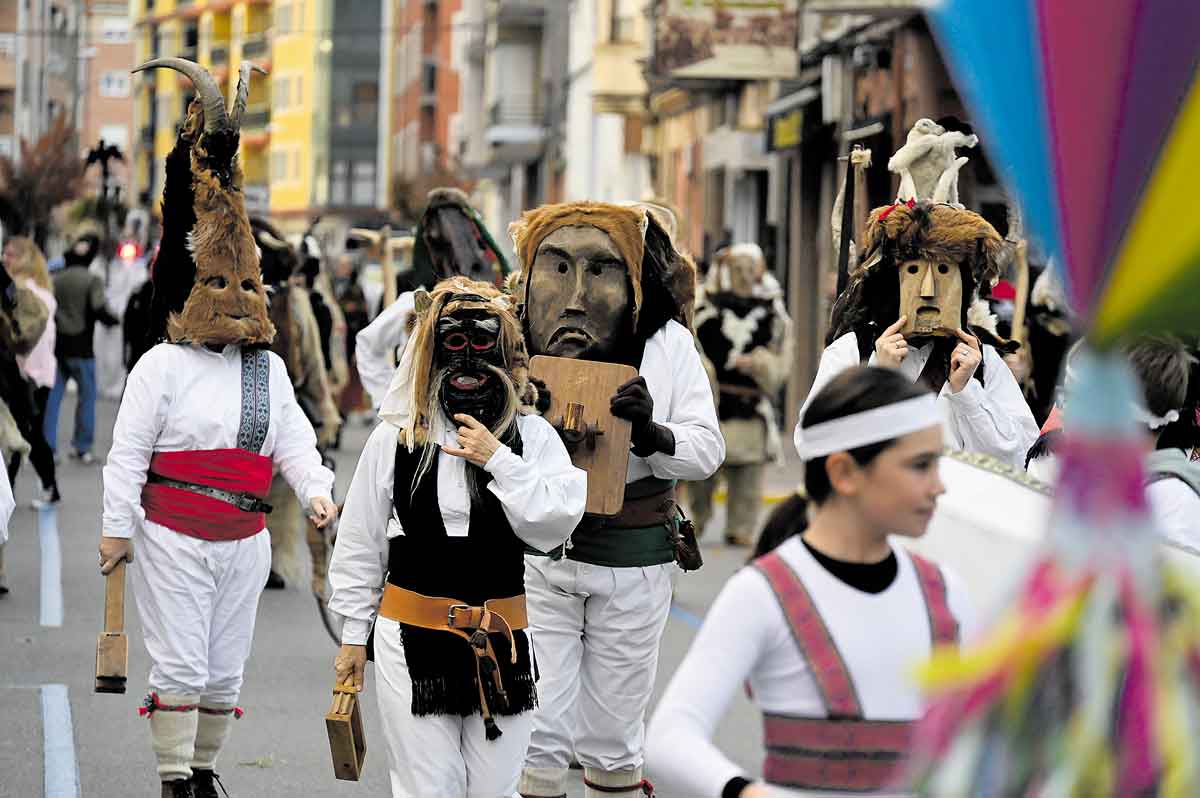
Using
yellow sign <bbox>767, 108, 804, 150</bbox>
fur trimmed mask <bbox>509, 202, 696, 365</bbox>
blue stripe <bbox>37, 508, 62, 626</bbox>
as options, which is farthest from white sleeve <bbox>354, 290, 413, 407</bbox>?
yellow sign <bbox>767, 108, 804, 150</bbox>

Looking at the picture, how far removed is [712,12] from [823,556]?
24.6 metres

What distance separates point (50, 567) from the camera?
46.5 ft

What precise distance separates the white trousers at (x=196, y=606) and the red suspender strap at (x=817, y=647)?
3.87 m

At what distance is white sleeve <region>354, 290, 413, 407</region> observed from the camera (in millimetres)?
11742

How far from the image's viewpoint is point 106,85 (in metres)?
154

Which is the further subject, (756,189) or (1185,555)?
(756,189)

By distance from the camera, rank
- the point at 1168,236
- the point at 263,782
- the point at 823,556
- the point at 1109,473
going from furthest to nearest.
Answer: the point at 263,782 → the point at 823,556 → the point at 1109,473 → the point at 1168,236

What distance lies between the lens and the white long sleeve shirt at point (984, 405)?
23.6ft

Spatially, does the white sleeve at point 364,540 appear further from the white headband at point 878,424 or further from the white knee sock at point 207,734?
the white headband at point 878,424

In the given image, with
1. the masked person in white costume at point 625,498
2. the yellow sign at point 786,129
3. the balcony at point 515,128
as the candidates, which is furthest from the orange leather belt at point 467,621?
the balcony at point 515,128

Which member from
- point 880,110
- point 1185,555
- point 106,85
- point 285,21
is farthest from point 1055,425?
point 106,85

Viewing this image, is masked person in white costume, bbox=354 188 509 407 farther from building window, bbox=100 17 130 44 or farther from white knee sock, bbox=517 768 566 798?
building window, bbox=100 17 130 44

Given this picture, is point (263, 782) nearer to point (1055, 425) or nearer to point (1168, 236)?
point (1055, 425)

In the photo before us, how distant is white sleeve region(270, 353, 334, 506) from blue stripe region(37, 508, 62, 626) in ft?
14.9
